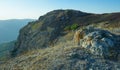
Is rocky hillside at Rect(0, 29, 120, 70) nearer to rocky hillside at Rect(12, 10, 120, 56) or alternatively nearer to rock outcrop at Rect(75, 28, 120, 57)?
rock outcrop at Rect(75, 28, 120, 57)

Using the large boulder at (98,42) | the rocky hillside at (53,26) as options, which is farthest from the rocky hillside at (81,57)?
the rocky hillside at (53,26)

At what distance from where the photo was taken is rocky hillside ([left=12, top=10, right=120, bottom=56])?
2366 inches

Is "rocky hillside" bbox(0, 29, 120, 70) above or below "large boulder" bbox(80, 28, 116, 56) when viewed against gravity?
below

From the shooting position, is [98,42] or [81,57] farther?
[98,42]

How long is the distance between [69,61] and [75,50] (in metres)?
2.32

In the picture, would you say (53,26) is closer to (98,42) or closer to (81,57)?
(98,42)

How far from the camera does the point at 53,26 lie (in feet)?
216

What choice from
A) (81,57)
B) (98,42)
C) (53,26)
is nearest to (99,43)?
(98,42)

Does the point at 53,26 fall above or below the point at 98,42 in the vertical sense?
below

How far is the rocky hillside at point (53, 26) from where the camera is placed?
197 feet

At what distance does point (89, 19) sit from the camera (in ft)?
218

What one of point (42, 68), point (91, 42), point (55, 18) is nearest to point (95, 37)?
point (91, 42)

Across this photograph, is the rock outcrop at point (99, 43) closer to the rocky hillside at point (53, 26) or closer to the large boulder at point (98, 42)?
the large boulder at point (98, 42)

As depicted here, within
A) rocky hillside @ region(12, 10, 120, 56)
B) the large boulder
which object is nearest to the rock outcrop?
the large boulder
